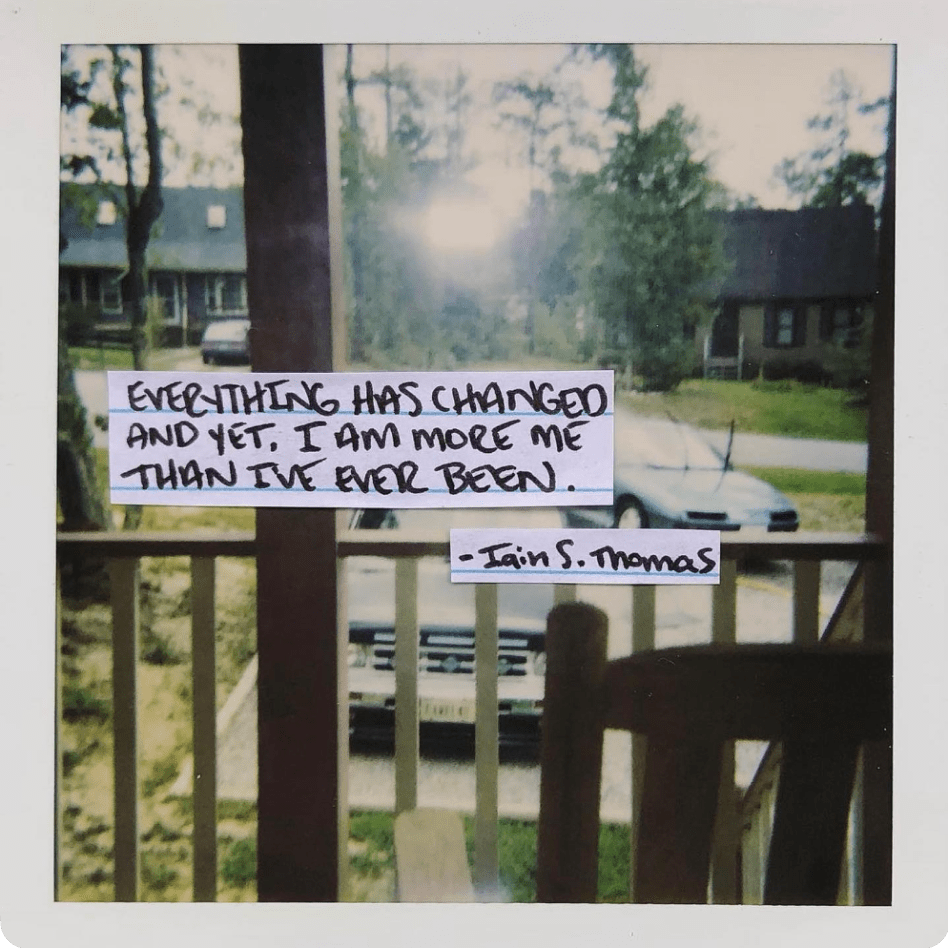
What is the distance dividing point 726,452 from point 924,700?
0.40 m

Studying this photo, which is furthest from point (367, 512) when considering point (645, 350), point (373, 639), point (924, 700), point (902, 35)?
point (902, 35)

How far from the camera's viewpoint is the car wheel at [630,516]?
935 mm

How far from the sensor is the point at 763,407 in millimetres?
953

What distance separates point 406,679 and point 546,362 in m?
0.50

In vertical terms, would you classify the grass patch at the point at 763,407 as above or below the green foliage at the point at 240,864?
above

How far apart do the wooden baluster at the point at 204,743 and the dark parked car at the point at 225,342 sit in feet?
1.17

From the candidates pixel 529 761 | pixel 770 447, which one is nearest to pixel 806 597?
pixel 770 447

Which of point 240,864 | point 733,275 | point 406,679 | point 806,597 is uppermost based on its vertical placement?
point 733,275

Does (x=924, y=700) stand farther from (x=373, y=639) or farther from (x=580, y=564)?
(x=373, y=639)

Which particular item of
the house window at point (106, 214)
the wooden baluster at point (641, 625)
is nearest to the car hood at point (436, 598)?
the wooden baluster at point (641, 625)

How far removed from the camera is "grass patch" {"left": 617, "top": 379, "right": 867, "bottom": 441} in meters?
0.94

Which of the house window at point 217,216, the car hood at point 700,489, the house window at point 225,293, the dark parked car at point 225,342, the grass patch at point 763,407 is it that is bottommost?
the car hood at point 700,489

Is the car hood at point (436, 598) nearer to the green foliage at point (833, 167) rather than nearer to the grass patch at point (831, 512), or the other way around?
the grass patch at point (831, 512)

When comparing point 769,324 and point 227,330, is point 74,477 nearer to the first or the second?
point 227,330
